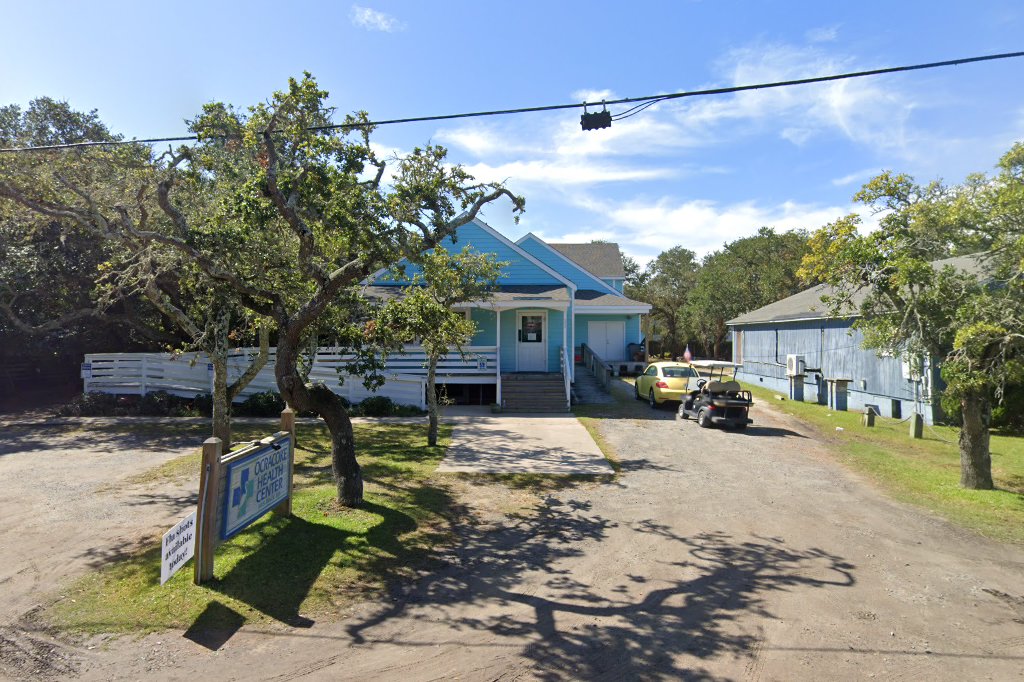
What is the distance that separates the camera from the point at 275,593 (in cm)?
530

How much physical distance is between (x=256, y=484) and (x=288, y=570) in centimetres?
108

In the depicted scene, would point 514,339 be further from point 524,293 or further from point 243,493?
point 243,493

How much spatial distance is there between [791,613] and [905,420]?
1393 cm

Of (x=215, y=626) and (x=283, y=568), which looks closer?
(x=215, y=626)

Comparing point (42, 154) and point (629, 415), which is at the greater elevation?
point (42, 154)

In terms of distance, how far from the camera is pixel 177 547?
16.7ft

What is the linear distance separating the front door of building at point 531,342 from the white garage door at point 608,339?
20.0 feet

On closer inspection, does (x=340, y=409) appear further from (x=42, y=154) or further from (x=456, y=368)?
(x=456, y=368)

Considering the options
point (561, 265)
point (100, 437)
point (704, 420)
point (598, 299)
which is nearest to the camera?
point (100, 437)

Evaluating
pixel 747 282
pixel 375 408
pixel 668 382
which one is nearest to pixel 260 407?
pixel 375 408

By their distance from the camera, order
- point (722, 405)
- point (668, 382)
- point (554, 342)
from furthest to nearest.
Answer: point (554, 342) < point (668, 382) < point (722, 405)

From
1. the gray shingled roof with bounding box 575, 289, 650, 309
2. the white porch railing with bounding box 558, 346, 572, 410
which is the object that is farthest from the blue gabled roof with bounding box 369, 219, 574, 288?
the gray shingled roof with bounding box 575, 289, 650, 309

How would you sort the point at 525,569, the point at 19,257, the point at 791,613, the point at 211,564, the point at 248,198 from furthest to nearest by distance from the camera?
the point at 19,257 → the point at 248,198 → the point at 525,569 → the point at 211,564 → the point at 791,613

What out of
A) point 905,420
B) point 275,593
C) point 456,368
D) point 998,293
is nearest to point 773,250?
→ point 905,420
